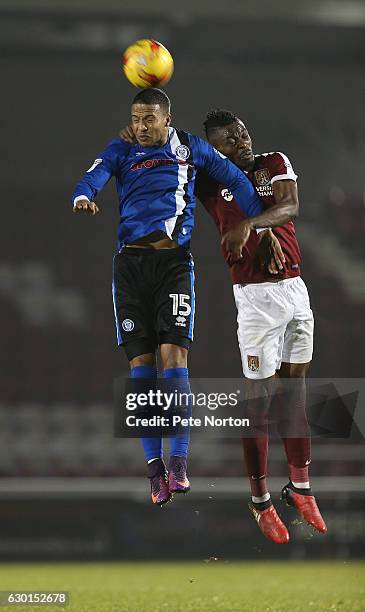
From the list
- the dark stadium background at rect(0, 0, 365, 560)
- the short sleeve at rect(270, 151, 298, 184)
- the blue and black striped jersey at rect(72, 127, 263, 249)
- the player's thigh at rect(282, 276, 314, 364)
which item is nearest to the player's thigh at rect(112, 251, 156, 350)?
the blue and black striped jersey at rect(72, 127, 263, 249)

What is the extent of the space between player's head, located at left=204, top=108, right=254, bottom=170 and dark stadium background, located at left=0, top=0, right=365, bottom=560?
1.68m

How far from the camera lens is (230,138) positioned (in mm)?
3576

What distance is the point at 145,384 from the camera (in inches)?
137

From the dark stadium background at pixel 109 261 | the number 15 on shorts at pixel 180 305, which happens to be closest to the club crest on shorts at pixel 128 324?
the number 15 on shorts at pixel 180 305

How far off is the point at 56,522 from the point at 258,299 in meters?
4.82

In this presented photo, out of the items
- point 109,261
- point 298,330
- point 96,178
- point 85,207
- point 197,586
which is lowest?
point 197,586

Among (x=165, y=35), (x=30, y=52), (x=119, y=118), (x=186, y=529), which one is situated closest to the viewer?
(x=165, y=35)

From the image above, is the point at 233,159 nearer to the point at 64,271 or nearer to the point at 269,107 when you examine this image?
the point at 269,107

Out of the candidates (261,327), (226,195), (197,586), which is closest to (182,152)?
(226,195)

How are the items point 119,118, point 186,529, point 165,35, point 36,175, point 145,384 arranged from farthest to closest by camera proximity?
point 36,175 < point 119,118 < point 186,529 < point 165,35 < point 145,384

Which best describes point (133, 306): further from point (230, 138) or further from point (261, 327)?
point (230, 138)

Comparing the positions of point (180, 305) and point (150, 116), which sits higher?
point (150, 116)

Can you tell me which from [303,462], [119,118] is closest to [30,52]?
[119,118]

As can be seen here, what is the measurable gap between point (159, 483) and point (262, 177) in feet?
4.18
